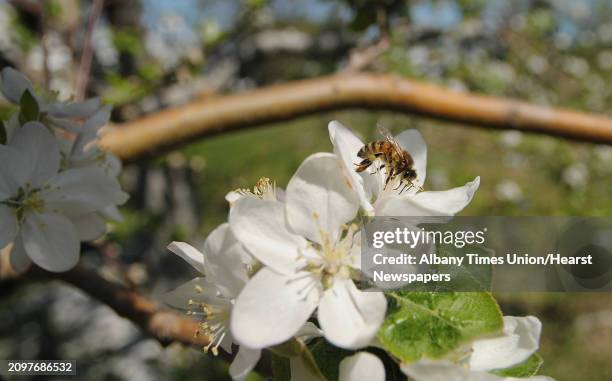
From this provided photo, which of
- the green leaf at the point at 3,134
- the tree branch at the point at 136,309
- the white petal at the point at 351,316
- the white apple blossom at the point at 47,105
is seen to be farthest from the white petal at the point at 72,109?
the white petal at the point at 351,316

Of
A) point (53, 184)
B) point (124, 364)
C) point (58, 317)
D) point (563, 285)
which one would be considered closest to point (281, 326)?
point (53, 184)

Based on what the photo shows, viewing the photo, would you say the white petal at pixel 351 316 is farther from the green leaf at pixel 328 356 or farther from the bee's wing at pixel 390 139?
the bee's wing at pixel 390 139

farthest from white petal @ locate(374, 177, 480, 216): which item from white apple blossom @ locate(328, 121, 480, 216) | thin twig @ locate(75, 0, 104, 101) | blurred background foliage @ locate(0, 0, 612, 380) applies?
thin twig @ locate(75, 0, 104, 101)

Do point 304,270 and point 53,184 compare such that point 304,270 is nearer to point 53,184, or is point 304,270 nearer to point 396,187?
point 396,187

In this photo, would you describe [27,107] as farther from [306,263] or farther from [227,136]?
[227,136]

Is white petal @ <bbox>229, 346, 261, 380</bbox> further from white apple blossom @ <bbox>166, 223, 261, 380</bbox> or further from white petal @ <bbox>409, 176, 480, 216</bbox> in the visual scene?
white petal @ <bbox>409, 176, 480, 216</bbox>

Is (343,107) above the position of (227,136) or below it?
above

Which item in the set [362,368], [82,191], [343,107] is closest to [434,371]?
[362,368]
